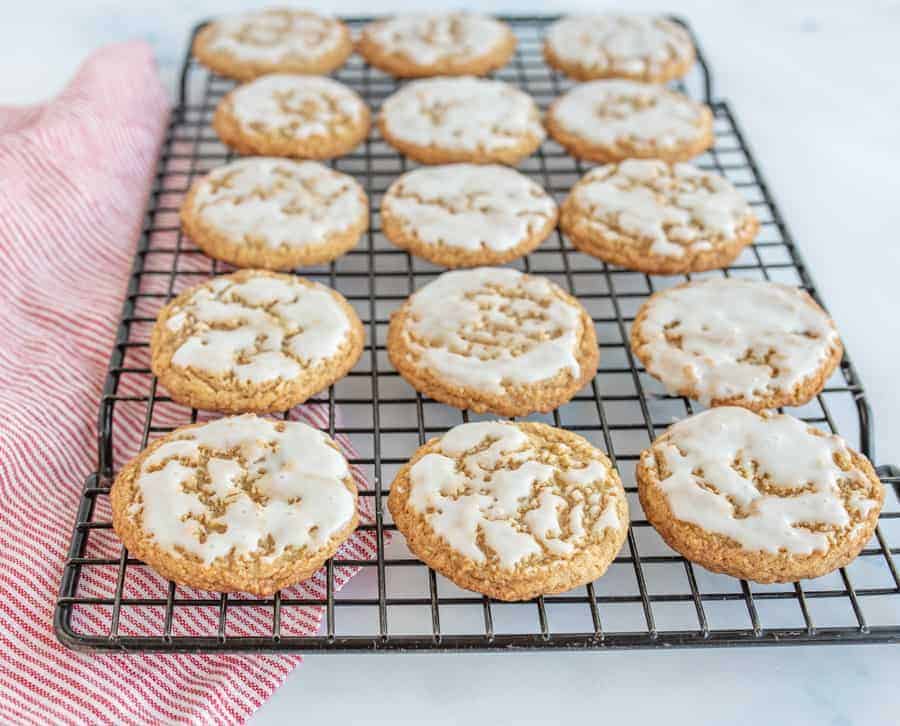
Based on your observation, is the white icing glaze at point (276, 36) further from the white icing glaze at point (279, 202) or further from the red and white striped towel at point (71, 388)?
the white icing glaze at point (279, 202)

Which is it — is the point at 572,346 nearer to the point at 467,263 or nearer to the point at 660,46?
the point at 467,263

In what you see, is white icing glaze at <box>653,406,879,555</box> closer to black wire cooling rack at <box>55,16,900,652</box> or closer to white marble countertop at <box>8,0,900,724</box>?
black wire cooling rack at <box>55,16,900,652</box>

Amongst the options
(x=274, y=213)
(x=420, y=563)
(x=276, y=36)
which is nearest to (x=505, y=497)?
(x=420, y=563)

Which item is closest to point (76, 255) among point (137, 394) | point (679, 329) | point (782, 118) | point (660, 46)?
point (137, 394)

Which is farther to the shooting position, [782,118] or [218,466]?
[782,118]

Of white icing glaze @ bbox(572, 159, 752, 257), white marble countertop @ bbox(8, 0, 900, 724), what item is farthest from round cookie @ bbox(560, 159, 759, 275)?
white marble countertop @ bbox(8, 0, 900, 724)

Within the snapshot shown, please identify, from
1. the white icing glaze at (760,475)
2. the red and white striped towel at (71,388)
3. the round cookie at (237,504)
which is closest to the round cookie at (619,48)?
the red and white striped towel at (71,388)

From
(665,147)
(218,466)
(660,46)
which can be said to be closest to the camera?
(218,466)

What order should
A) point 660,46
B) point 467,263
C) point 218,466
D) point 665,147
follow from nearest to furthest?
point 218,466 → point 467,263 → point 665,147 → point 660,46
